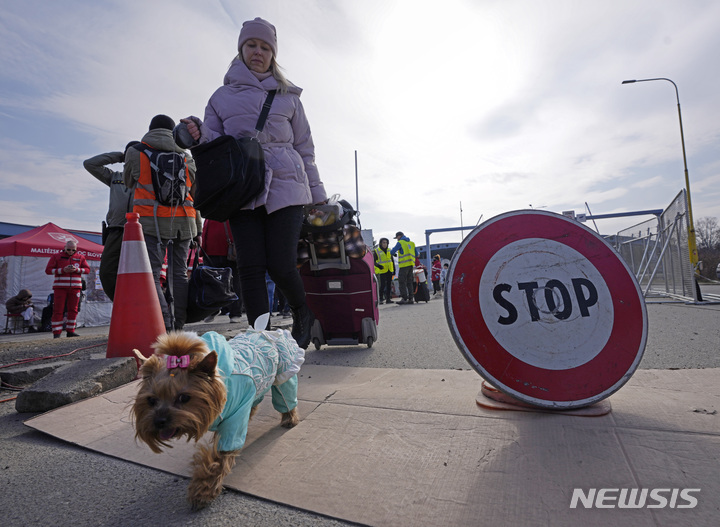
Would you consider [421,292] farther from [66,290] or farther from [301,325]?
[301,325]

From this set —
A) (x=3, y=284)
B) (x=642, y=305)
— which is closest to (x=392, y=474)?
(x=642, y=305)

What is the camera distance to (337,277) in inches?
156

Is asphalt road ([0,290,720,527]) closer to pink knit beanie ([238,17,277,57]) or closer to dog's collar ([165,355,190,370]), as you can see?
dog's collar ([165,355,190,370])

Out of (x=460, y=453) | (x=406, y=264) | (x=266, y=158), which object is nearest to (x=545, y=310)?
(x=460, y=453)

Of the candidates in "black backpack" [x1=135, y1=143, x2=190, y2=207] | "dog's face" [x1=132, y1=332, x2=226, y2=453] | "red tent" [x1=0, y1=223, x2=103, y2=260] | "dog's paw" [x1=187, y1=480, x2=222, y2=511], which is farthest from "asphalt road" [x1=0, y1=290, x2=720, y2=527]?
"red tent" [x1=0, y1=223, x2=103, y2=260]

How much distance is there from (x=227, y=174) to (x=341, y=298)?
70.0 inches

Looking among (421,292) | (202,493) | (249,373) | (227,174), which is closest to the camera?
(202,493)

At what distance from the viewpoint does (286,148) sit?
9.84ft

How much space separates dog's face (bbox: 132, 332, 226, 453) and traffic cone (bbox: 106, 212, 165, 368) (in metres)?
1.84

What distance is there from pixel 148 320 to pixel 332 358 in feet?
5.04

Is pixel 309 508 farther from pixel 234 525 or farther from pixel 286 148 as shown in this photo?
pixel 286 148

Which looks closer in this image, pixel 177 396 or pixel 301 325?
pixel 177 396

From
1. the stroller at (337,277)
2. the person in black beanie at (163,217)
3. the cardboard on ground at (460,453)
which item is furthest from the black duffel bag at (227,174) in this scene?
the person in black beanie at (163,217)

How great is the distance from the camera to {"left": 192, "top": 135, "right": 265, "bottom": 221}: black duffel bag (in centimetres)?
259
